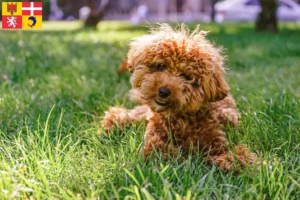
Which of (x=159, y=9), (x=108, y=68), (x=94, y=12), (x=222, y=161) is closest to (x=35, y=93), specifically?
(x=108, y=68)

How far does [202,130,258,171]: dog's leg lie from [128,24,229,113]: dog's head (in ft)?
0.79

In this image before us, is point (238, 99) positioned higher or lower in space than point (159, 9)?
lower

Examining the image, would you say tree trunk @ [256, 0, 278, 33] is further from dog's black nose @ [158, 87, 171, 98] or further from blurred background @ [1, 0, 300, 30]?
dog's black nose @ [158, 87, 171, 98]

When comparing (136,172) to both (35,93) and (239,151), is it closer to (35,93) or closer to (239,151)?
(239,151)

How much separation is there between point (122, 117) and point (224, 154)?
966 mm

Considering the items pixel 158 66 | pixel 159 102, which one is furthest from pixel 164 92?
pixel 158 66

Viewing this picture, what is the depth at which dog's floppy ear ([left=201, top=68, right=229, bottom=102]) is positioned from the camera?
10.00 ft

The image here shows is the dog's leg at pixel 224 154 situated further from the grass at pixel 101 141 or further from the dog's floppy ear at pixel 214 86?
the dog's floppy ear at pixel 214 86

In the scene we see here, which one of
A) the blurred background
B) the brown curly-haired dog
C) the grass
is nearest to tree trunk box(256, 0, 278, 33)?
the grass

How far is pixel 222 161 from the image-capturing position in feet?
9.43

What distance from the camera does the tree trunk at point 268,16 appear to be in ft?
50.8

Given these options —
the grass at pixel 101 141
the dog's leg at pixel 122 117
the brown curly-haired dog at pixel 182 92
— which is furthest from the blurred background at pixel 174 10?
the brown curly-haired dog at pixel 182 92

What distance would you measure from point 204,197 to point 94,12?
15.0 meters

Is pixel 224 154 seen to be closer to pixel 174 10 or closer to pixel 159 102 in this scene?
pixel 159 102
